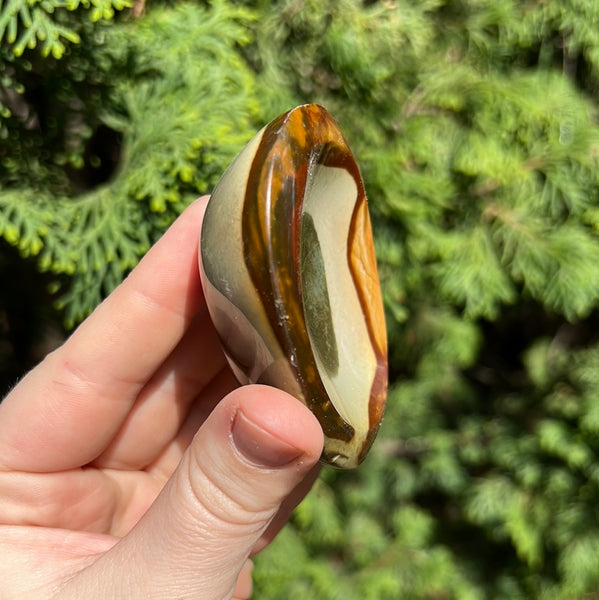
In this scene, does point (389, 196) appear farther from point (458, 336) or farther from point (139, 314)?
point (139, 314)

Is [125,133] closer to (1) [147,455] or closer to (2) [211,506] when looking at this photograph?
(1) [147,455]

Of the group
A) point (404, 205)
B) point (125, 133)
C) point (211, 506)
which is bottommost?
point (404, 205)

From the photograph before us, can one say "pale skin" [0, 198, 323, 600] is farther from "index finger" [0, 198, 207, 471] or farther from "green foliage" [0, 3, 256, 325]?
"green foliage" [0, 3, 256, 325]

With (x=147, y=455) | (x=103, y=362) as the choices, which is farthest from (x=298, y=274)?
(x=147, y=455)

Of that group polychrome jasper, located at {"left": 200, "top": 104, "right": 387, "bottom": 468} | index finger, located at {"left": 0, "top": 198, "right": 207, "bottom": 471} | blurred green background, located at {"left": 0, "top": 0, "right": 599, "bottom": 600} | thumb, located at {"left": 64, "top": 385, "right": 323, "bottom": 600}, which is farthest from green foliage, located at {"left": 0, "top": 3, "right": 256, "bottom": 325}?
thumb, located at {"left": 64, "top": 385, "right": 323, "bottom": 600}

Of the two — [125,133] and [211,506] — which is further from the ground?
[125,133]

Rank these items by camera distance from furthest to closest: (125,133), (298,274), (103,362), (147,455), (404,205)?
(404,205), (125,133), (147,455), (103,362), (298,274)

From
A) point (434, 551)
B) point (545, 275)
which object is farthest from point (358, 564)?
point (545, 275)
